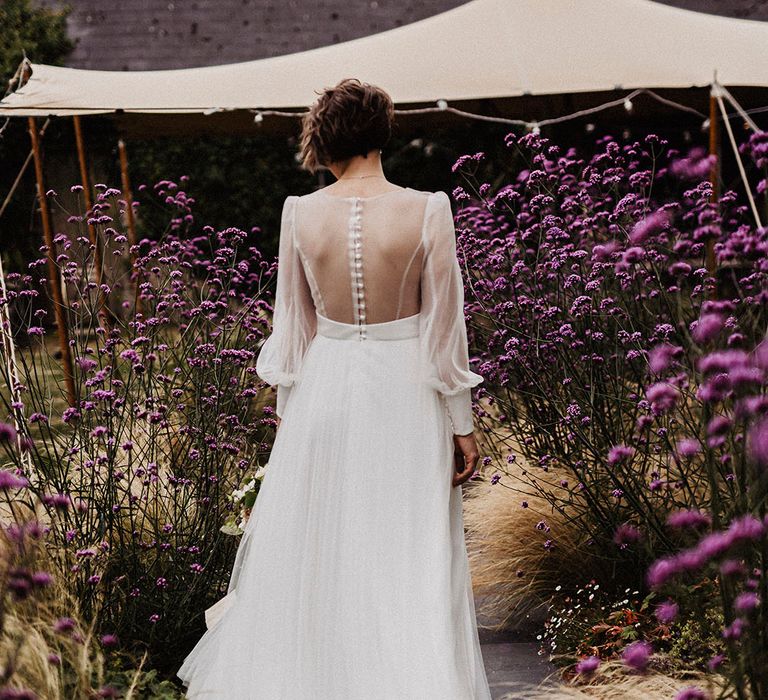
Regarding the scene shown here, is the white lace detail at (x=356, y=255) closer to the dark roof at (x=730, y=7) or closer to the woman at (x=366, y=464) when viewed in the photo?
the woman at (x=366, y=464)

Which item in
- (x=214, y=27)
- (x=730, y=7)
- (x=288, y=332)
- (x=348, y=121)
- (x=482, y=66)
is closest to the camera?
(x=348, y=121)

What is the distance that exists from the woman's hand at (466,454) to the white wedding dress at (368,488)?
0.02 m

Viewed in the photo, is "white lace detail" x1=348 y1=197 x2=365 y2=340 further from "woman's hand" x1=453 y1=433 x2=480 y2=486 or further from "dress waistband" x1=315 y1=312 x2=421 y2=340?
"woman's hand" x1=453 y1=433 x2=480 y2=486

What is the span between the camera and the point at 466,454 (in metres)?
2.42

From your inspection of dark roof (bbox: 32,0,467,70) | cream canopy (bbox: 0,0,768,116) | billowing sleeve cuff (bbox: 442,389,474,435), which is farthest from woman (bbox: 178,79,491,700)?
dark roof (bbox: 32,0,467,70)

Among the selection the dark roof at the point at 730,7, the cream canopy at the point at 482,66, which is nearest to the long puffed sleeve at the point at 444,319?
the cream canopy at the point at 482,66

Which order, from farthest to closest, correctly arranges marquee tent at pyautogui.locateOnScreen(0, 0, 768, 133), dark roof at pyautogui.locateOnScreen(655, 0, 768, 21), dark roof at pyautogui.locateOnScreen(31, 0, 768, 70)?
dark roof at pyautogui.locateOnScreen(31, 0, 768, 70) → dark roof at pyautogui.locateOnScreen(655, 0, 768, 21) → marquee tent at pyautogui.locateOnScreen(0, 0, 768, 133)

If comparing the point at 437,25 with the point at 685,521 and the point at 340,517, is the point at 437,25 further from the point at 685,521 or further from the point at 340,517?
the point at 685,521

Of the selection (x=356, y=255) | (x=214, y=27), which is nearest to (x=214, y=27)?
(x=214, y=27)

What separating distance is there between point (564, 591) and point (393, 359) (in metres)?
1.51

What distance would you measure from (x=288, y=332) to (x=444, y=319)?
0.50m

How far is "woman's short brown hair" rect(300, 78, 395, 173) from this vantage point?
2299 mm

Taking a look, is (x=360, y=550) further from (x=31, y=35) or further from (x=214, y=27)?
(x=31, y=35)

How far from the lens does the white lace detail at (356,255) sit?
2332mm
